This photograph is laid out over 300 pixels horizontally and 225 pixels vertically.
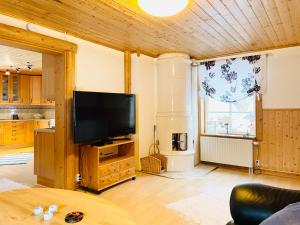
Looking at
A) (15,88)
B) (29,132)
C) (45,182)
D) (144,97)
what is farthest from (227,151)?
(15,88)

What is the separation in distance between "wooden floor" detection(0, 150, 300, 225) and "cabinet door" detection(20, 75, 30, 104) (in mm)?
3310

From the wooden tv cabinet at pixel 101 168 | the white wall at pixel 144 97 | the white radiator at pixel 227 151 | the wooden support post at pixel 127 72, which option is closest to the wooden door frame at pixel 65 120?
the wooden tv cabinet at pixel 101 168

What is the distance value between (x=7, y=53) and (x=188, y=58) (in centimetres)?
369

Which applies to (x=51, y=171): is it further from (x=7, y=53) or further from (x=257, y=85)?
(x=257, y=85)

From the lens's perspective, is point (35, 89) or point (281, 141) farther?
point (35, 89)

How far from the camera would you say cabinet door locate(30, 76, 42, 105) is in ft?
24.0

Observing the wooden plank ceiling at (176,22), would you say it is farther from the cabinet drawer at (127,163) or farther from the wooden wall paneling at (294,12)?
the cabinet drawer at (127,163)

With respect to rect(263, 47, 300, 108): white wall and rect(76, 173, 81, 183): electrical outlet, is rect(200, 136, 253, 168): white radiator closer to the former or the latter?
rect(263, 47, 300, 108): white wall

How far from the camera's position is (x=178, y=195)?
314cm

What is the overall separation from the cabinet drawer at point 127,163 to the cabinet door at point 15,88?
5.16 metres

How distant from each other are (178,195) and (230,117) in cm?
220

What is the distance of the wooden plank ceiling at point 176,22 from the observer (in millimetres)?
2389

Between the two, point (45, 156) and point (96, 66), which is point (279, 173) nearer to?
point (96, 66)

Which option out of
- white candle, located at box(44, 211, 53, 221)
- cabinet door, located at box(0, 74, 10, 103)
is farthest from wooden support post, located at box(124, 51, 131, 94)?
cabinet door, located at box(0, 74, 10, 103)
